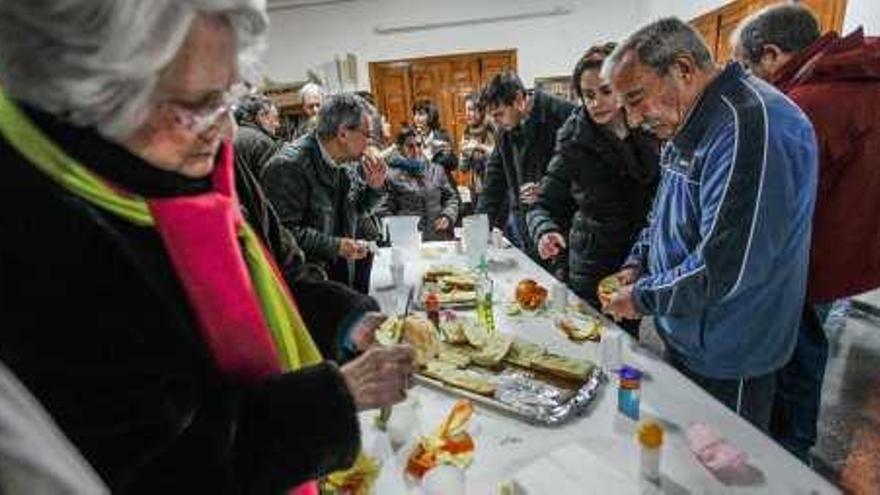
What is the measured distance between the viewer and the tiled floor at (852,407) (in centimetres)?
216

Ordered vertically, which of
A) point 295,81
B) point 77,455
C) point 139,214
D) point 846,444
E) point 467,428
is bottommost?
point 846,444

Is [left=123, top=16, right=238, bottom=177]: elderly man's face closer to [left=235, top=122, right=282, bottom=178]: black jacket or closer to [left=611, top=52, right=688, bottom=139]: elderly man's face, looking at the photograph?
[left=611, top=52, right=688, bottom=139]: elderly man's face

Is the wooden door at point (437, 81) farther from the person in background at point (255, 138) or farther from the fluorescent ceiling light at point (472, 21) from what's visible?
the person in background at point (255, 138)

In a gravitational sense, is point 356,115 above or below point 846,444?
above

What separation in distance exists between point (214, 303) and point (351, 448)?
258 millimetres

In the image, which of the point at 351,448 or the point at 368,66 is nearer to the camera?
the point at 351,448

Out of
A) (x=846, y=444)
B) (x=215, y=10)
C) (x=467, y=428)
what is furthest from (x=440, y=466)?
(x=846, y=444)

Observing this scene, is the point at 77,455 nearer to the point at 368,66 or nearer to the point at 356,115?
the point at 356,115

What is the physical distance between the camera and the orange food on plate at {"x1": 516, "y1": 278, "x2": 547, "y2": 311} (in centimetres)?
185

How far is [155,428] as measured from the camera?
23.7 inches

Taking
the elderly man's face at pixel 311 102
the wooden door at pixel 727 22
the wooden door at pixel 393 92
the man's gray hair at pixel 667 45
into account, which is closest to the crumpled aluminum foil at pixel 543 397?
the man's gray hair at pixel 667 45

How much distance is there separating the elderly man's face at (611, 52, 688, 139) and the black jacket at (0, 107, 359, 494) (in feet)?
3.58

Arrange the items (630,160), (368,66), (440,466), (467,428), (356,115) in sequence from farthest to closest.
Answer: (368,66)
(356,115)
(630,160)
(467,428)
(440,466)

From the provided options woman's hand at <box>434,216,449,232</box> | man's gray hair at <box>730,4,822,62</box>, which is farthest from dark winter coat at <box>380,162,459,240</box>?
man's gray hair at <box>730,4,822,62</box>
